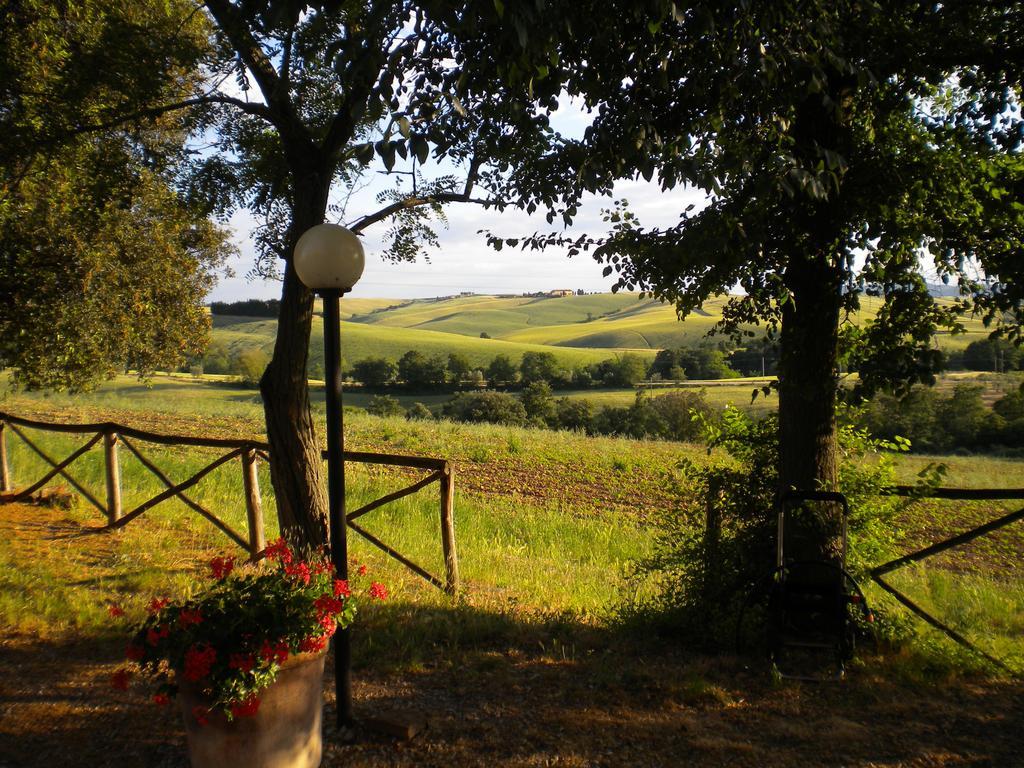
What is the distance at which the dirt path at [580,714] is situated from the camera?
136 inches

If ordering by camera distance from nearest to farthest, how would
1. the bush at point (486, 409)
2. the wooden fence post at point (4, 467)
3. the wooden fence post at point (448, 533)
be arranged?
the wooden fence post at point (448, 533), the wooden fence post at point (4, 467), the bush at point (486, 409)

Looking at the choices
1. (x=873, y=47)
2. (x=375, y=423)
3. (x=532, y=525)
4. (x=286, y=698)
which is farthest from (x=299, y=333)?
(x=375, y=423)

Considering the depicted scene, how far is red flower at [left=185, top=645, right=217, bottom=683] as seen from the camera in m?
→ 2.85

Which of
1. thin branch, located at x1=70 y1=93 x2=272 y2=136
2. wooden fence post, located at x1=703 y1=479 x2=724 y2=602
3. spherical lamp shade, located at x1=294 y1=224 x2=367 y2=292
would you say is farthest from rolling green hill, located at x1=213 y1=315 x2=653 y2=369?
spherical lamp shade, located at x1=294 y1=224 x2=367 y2=292

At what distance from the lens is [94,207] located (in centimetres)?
735

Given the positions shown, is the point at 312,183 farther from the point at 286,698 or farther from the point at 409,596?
the point at 286,698

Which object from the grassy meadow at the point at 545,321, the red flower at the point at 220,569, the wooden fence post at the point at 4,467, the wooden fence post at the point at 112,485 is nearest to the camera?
the red flower at the point at 220,569

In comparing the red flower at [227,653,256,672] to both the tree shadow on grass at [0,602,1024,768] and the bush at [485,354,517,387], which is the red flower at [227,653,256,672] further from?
the bush at [485,354,517,387]

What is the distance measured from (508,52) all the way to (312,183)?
275 centimetres

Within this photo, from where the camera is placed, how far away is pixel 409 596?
6289 mm

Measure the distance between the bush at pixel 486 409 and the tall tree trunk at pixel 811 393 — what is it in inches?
920

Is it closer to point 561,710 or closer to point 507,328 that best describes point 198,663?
point 561,710

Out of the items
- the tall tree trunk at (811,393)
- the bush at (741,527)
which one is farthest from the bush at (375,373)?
the tall tree trunk at (811,393)

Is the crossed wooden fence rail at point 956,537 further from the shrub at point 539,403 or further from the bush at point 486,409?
the shrub at point 539,403
